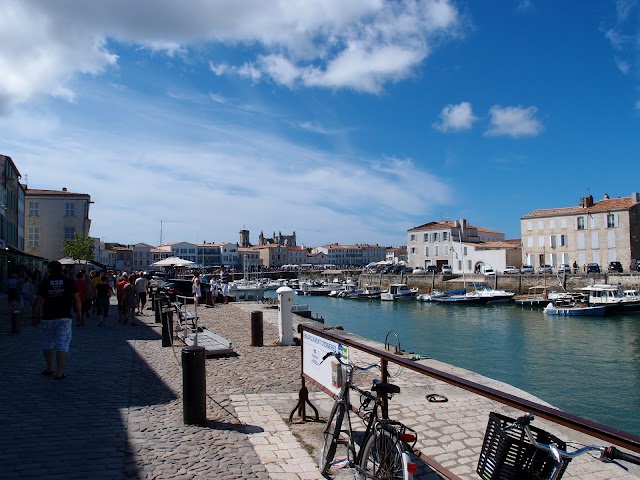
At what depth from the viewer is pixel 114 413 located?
6.86 meters

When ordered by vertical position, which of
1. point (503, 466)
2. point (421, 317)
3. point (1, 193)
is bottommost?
point (421, 317)

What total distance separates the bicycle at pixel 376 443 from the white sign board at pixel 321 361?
34 centimetres

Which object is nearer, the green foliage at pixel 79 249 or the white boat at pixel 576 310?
the green foliage at pixel 79 249

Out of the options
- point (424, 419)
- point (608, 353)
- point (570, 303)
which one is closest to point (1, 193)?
point (424, 419)

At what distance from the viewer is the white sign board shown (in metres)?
5.72

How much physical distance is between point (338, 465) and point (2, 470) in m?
3.07

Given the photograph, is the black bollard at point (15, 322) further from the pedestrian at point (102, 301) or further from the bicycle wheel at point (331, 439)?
the bicycle wheel at point (331, 439)

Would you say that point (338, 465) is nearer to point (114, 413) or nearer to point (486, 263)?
point (114, 413)

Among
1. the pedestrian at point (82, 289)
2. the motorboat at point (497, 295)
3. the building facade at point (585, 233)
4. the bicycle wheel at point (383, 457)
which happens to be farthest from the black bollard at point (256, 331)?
the building facade at point (585, 233)

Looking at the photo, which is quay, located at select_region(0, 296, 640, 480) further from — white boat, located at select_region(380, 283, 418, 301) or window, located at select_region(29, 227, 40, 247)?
white boat, located at select_region(380, 283, 418, 301)

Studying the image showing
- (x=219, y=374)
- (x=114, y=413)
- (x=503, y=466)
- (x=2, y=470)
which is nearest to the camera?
(x=503, y=466)

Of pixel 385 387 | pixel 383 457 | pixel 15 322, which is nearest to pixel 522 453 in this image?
pixel 383 457

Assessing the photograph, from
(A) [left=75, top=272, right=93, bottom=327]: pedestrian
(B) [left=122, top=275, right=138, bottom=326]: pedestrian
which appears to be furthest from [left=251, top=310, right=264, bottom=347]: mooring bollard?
(A) [left=75, top=272, right=93, bottom=327]: pedestrian

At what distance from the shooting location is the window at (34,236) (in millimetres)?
52438
